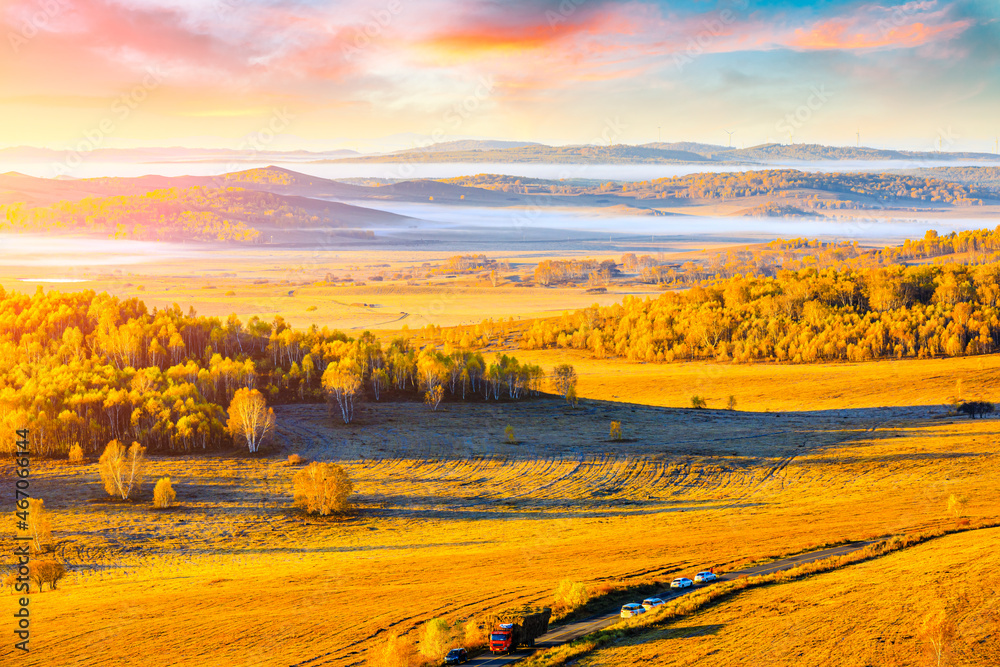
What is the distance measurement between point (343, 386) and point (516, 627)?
44.1m

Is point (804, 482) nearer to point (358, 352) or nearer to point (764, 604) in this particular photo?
point (764, 604)

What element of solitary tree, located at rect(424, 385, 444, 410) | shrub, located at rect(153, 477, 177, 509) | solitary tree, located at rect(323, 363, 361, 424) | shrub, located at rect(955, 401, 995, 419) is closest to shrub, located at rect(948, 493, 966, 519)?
shrub, located at rect(955, 401, 995, 419)

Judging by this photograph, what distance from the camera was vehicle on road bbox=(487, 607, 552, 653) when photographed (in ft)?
80.4

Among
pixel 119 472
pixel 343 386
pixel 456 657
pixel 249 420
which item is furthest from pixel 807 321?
pixel 456 657

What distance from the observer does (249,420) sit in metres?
56.9

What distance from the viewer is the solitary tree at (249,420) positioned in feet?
186

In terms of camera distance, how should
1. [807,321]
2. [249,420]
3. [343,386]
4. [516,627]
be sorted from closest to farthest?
[516,627] → [249,420] → [343,386] → [807,321]

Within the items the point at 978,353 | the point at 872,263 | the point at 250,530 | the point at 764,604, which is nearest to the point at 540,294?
the point at 872,263

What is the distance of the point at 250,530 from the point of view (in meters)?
41.0

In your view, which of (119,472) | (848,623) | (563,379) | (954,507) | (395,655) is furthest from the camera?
(563,379)

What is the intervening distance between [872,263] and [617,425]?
14044 cm

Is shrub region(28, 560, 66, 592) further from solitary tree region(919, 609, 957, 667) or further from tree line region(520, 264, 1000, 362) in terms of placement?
tree line region(520, 264, 1000, 362)

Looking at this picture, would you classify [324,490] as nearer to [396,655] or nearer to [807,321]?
[396,655]

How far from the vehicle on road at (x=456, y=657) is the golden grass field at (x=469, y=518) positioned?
2647 millimetres
